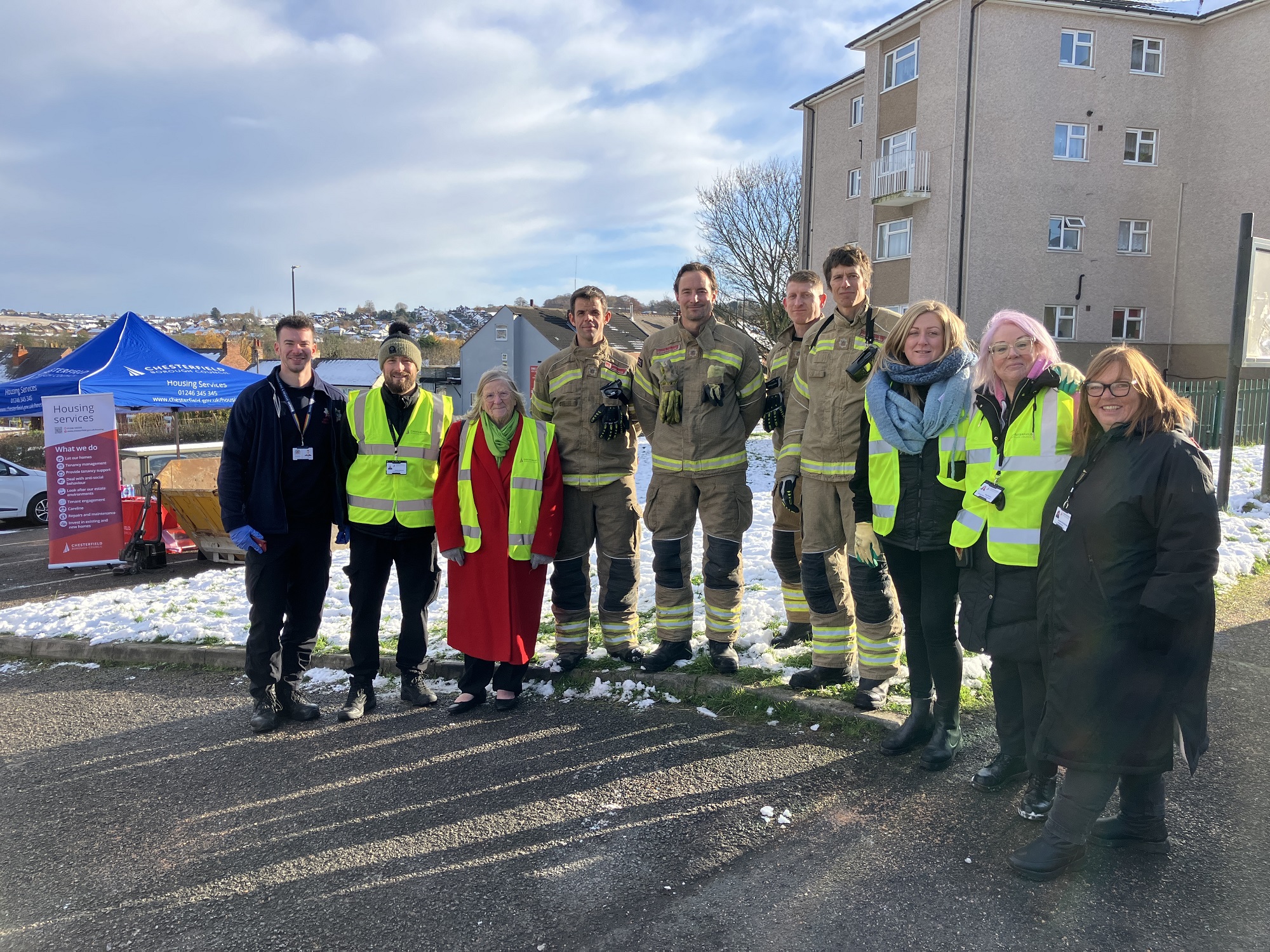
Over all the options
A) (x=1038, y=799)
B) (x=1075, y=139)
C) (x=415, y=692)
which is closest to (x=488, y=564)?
(x=415, y=692)

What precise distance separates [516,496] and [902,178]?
24.6 m

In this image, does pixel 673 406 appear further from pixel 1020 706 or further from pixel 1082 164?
pixel 1082 164

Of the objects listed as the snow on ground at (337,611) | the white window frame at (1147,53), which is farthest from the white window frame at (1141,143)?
the snow on ground at (337,611)

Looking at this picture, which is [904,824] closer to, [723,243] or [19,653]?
[19,653]

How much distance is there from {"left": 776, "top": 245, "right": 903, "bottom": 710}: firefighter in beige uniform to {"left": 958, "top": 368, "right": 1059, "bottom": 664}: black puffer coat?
0.77 meters

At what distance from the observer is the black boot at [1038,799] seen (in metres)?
3.38

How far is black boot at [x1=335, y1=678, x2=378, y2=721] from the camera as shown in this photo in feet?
→ 15.8

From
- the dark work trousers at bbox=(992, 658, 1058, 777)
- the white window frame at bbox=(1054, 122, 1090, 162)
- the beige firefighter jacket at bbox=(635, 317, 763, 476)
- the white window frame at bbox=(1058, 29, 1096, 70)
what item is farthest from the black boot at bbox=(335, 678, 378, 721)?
the white window frame at bbox=(1058, 29, 1096, 70)

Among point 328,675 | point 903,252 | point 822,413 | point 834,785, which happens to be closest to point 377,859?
point 834,785

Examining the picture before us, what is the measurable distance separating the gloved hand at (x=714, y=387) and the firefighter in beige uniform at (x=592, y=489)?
512 mm

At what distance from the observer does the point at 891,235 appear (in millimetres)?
27312

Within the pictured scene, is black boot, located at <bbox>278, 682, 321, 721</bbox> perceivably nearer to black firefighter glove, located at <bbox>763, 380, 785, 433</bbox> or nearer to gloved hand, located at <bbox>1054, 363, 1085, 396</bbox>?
black firefighter glove, located at <bbox>763, 380, 785, 433</bbox>

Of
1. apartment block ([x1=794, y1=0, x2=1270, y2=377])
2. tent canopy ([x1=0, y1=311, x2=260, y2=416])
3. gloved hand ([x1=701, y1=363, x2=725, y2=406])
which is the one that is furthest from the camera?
apartment block ([x1=794, y1=0, x2=1270, y2=377])

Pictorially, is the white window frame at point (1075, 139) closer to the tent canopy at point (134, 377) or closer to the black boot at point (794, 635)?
the tent canopy at point (134, 377)
